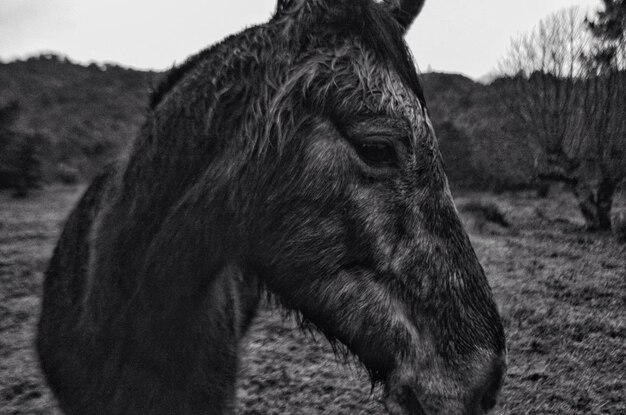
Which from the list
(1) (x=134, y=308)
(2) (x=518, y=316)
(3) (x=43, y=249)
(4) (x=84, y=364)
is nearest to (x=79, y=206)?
(4) (x=84, y=364)

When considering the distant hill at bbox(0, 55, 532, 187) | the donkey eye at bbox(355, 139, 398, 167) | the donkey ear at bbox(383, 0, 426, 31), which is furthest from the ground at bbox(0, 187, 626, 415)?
the distant hill at bbox(0, 55, 532, 187)

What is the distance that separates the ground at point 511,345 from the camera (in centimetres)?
352

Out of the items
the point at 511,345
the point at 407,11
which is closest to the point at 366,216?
the point at 407,11

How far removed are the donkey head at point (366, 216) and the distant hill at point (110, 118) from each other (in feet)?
2.04

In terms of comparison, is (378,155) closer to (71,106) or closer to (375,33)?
(375,33)

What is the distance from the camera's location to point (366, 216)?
126cm

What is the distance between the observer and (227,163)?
1310 millimetres

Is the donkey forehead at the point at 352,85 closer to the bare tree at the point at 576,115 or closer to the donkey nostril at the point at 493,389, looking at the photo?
the donkey nostril at the point at 493,389

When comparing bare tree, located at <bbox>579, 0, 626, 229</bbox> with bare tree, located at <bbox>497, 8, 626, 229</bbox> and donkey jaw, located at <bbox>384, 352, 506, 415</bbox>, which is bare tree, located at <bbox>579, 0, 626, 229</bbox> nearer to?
bare tree, located at <bbox>497, 8, 626, 229</bbox>

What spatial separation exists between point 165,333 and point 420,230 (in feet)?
2.85

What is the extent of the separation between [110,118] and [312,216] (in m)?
34.1

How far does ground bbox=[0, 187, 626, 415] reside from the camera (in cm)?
352

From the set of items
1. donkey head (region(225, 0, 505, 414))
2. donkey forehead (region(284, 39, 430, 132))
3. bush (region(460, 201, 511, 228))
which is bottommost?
bush (region(460, 201, 511, 228))

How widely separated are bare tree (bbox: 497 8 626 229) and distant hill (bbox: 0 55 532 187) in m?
1.87
